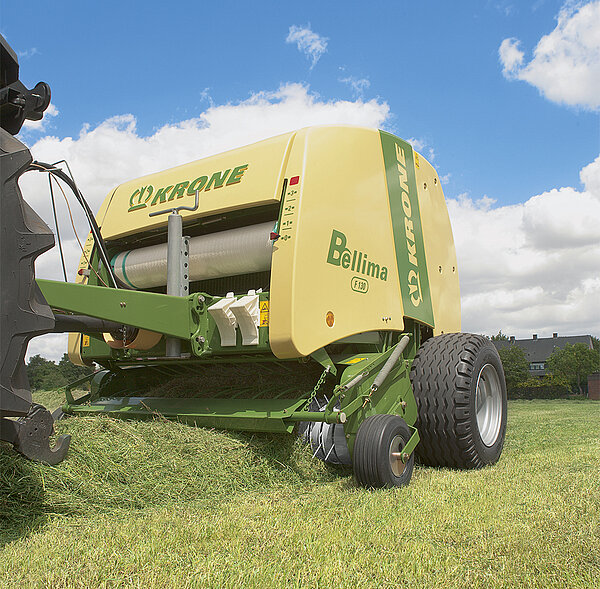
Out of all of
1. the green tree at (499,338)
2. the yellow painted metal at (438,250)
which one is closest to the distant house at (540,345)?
the green tree at (499,338)

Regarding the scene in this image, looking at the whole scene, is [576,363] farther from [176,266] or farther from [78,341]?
[176,266]

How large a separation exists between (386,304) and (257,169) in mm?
1645

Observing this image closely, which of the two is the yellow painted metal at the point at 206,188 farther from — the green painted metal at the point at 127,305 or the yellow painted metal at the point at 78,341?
the green painted metal at the point at 127,305

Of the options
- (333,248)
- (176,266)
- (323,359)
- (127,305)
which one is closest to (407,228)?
(333,248)

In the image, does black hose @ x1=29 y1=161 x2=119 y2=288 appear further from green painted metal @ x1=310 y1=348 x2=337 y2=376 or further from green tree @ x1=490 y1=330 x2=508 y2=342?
green tree @ x1=490 y1=330 x2=508 y2=342

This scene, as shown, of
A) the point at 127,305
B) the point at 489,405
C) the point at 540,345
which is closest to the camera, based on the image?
the point at 127,305

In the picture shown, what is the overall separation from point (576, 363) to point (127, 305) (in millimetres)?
55279

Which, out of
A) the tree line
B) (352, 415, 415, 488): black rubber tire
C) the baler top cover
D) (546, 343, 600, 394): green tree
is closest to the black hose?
the baler top cover

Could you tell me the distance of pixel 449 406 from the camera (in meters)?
5.38

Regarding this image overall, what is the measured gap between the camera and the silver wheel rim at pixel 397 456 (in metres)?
4.39

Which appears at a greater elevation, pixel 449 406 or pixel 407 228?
pixel 407 228

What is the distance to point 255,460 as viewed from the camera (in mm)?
4395

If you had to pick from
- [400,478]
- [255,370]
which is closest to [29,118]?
[255,370]

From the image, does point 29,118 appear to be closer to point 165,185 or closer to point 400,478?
point 165,185
